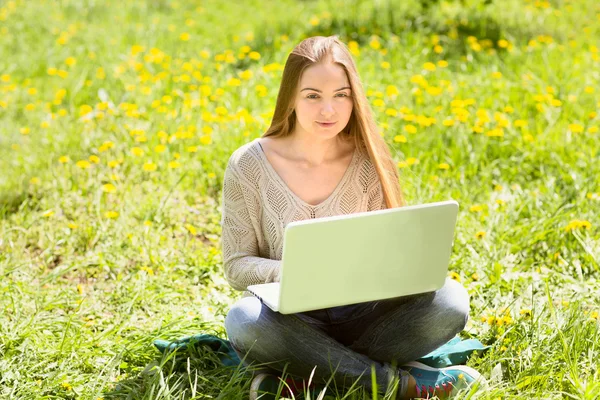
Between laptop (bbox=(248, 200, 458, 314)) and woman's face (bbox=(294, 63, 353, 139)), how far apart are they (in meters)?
0.44

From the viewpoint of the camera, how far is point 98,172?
3826mm

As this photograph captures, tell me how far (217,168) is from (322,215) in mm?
1358

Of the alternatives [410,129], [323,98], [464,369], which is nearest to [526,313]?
[464,369]

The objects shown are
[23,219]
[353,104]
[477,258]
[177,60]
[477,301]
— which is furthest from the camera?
[177,60]

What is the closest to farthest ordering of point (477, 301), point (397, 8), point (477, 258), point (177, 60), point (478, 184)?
point (477, 301), point (477, 258), point (478, 184), point (177, 60), point (397, 8)

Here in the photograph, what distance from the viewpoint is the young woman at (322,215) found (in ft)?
7.62

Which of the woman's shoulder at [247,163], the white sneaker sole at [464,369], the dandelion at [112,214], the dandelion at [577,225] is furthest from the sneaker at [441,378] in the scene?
the dandelion at [112,214]

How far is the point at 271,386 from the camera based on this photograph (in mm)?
2365

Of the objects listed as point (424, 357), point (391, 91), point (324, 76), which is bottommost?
point (424, 357)

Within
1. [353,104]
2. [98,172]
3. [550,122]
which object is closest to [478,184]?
[550,122]

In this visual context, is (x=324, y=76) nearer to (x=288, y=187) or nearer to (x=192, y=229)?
(x=288, y=187)

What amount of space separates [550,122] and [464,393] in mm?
2175

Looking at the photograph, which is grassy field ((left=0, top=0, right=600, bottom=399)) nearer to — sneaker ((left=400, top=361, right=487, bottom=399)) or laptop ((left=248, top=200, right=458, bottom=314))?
sneaker ((left=400, top=361, right=487, bottom=399))

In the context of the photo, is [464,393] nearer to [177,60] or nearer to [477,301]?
[477,301]
